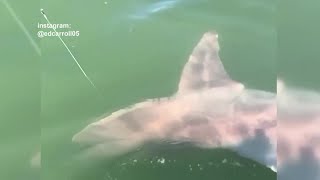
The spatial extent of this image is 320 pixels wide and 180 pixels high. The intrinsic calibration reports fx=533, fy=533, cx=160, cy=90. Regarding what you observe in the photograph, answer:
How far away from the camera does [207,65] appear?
1.86 m

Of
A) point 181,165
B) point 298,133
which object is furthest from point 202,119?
point 298,133

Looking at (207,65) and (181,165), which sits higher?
(207,65)

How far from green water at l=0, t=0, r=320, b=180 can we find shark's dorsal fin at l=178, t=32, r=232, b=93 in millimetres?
22

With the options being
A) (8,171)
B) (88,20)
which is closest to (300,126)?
(88,20)

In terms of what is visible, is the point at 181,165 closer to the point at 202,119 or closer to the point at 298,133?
the point at 202,119

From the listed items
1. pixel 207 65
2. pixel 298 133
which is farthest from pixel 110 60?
pixel 298 133

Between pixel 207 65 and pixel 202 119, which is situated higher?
pixel 207 65

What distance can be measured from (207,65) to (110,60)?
1.11 feet

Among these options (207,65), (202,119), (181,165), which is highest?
(207,65)

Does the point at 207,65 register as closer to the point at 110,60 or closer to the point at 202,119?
the point at 202,119

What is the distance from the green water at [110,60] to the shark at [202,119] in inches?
1.3

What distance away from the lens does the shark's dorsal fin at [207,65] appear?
72.8 inches

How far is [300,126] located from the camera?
1.86m

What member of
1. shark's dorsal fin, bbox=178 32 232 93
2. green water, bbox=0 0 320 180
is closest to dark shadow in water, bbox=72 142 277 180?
green water, bbox=0 0 320 180
